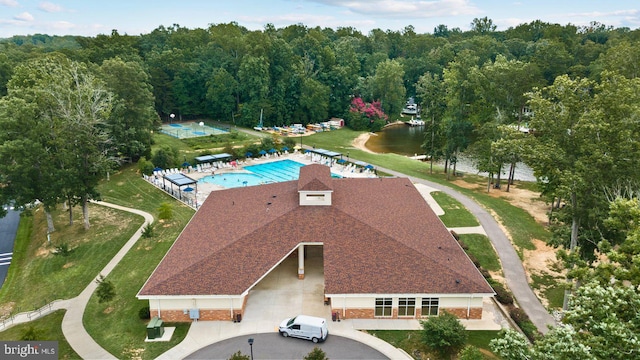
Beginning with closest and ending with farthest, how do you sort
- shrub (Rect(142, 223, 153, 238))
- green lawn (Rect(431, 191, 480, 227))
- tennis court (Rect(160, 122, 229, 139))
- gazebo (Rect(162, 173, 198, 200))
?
shrub (Rect(142, 223, 153, 238)), green lawn (Rect(431, 191, 480, 227)), gazebo (Rect(162, 173, 198, 200)), tennis court (Rect(160, 122, 229, 139))

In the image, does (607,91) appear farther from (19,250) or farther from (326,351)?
(19,250)

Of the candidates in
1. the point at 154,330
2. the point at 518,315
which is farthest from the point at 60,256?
the point at 518,315

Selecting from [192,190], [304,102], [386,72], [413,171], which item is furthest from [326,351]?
[386,72]

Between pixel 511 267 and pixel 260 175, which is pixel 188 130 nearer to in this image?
pixel 260 175

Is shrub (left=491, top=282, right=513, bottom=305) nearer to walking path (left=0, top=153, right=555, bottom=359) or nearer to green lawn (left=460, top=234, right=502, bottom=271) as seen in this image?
walking path (left=0, top=153, right=555, bottom=359)

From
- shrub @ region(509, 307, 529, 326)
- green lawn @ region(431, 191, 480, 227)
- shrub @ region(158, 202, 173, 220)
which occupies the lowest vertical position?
shrub @ region(509, 307, 529, 326)

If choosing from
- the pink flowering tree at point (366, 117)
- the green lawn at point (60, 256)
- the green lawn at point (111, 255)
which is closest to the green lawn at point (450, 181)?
the green lawn at point (111, 255)

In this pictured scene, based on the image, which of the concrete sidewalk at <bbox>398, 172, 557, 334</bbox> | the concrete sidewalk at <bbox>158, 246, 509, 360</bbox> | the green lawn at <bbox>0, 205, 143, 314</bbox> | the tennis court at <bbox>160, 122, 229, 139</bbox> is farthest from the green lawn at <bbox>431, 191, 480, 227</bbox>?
the tennis court at <bbox>160, 122, 229, 139</bbox>
